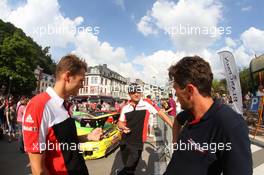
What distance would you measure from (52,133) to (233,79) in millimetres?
6603

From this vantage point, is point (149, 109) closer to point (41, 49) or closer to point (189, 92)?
point (189, 92)

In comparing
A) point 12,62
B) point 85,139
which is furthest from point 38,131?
point 12,62

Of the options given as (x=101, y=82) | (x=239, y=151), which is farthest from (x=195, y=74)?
(x=101, y=82)

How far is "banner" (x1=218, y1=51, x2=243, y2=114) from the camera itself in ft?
25.2

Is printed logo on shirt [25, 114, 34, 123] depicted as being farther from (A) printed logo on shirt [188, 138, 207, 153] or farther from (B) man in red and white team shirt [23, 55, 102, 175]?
(A) printed logo on shirt [188, 138, 207, 153]

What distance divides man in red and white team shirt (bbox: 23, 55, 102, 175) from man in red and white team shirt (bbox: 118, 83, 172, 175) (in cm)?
253

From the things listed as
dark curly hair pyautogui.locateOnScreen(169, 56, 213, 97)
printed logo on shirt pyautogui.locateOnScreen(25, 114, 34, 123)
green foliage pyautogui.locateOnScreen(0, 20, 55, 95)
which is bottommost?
printed logo on shirt pyautogui.locateOnScreen(25, 114, 34, 123)

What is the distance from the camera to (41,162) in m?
2.14

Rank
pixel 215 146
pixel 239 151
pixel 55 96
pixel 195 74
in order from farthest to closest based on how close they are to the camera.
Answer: pixel 55 96 → pixel 195 74 → pixel 215 146 → pixel 239 151

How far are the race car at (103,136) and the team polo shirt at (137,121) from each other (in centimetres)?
205

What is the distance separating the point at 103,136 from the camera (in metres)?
8.01

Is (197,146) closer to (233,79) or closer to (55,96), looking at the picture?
(55,96)

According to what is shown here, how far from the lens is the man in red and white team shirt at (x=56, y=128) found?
2125mm

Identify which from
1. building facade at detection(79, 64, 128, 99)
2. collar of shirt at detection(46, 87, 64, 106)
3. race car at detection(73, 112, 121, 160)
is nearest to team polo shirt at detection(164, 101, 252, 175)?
collar of shirt at detection(46, 87, 64, 106)
